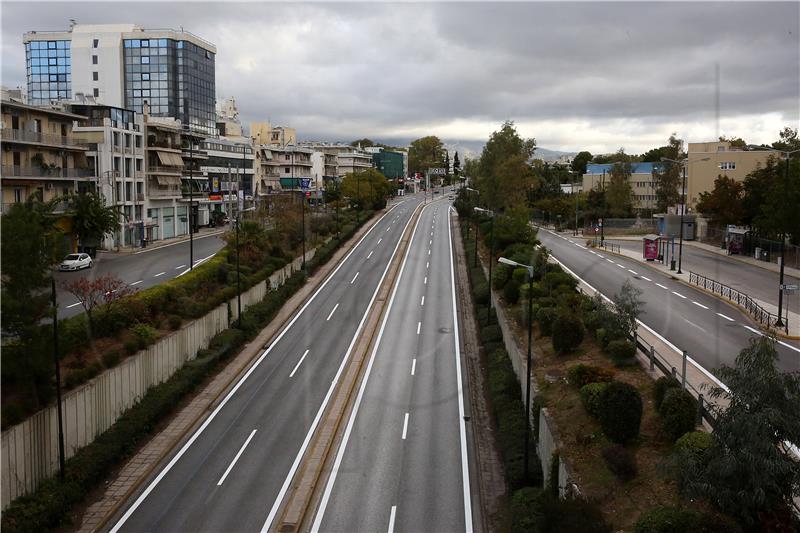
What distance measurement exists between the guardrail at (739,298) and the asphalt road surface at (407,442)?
1443cm

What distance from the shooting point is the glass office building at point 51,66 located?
101 m

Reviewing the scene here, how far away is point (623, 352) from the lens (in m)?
23.3

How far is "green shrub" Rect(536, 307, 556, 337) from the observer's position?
96.4ft

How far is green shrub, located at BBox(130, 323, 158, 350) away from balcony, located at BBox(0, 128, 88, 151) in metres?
27.1

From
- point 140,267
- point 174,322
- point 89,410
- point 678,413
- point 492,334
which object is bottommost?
point 89,410

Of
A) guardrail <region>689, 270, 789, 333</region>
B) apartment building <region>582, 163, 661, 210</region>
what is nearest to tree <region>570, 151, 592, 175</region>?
apartment building <region>582, 163, 661, 210</region>

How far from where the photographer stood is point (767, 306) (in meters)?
36.0

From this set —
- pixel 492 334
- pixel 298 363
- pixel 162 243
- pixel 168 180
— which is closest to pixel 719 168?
pixel 492 334

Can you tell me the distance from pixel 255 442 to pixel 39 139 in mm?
38249

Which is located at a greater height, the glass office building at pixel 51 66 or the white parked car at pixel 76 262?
the glass office building at pixel 51 66

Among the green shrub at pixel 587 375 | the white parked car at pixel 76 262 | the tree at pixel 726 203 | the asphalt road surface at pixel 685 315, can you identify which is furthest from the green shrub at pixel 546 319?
the tree at pixel 726 203

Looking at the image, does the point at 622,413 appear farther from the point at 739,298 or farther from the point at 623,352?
the point at 739,298

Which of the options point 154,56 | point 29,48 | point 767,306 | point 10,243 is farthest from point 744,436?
point 29,48

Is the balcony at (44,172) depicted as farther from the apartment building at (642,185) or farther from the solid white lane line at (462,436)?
the apartment building at (642,185)
